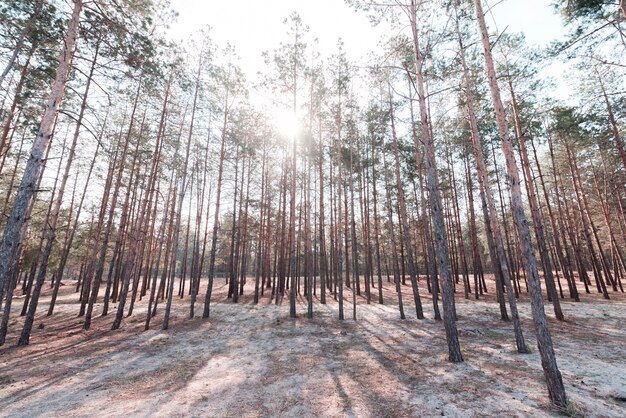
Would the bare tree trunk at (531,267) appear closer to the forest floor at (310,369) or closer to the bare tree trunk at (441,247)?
the forest floor at (310,369)

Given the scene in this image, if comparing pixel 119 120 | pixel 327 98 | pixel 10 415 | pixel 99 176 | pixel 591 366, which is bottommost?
pixel 10 415

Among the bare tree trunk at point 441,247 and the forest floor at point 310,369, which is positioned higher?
the bare tree trunk at point 441,247

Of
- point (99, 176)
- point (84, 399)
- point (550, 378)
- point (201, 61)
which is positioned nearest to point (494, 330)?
point (550, 378)

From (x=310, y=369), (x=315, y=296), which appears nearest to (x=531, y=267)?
(x=310, y=369)

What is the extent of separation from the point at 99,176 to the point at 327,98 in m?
15.2

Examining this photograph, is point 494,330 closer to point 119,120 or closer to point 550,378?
point 550,378

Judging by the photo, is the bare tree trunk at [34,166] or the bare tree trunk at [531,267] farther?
the bare tree trunk at [34,166]

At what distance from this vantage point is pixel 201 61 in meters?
14.5

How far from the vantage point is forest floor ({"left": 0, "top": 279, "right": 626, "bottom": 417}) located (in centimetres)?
521

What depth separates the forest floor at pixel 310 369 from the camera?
17.1 feet

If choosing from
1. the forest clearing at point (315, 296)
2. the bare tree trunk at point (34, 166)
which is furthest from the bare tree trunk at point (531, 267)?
the bare tree trunk at point (34, 166)

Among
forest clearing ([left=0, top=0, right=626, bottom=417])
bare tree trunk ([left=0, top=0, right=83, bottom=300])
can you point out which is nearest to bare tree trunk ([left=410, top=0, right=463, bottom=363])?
forest clearing ([left=0, top=0, right=626, bottom=417])

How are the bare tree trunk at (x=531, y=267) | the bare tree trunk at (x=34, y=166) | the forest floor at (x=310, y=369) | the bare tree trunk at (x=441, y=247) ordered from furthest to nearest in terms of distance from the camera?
the bare tree trunk at (x=441, y=247)
the bare tree trunk at (x=34, y=166)
the forest floor at (x=310, y=369)
the bare tree trunk at (x=531, y=267)

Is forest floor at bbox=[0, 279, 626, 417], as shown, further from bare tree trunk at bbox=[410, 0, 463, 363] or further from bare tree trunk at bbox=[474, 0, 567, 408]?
bare tree trunk at bbox=[410, 0, 463, 363]
